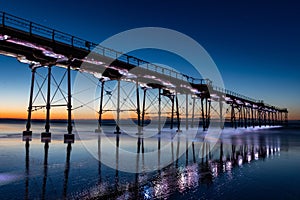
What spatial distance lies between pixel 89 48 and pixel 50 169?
15.2m

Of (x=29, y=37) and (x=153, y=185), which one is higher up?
(x=29, y=37)

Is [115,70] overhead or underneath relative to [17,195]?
overhead

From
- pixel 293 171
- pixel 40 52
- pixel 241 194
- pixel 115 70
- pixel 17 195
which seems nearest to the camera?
pixel 17 195

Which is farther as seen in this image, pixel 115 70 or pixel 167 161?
pixel 115 70

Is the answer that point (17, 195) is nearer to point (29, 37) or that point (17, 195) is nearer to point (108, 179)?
point (108, 179)

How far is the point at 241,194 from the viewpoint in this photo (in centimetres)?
615

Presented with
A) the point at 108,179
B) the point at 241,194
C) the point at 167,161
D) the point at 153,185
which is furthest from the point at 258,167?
the point at 108,179

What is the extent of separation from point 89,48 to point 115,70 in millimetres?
4672

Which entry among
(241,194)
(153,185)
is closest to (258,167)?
(241,194)

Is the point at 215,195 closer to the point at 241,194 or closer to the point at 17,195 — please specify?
the point at 241,194

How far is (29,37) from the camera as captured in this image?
1800 centimetres

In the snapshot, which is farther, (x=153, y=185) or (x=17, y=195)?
(x=153, y=185)

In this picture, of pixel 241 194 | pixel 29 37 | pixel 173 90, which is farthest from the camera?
pixel 173 90

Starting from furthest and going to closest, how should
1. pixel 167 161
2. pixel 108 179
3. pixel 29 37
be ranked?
pixel 29 37, pixel 167 161, pixel 108 179
